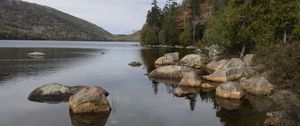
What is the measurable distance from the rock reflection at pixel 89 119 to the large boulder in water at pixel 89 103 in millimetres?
417

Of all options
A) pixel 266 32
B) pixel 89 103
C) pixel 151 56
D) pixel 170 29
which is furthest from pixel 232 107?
pixel 170 29

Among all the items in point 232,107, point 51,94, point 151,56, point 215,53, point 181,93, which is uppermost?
point 215,53

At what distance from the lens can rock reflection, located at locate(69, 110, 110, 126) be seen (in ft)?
52.0

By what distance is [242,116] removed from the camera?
58.7 feet

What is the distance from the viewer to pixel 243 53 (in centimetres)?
3959

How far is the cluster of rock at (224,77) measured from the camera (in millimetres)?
22953

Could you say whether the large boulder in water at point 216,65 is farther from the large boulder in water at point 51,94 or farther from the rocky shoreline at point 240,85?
the large boulder in water at point 51,94

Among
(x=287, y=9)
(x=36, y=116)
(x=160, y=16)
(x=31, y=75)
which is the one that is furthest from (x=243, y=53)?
(x=160, y=16)

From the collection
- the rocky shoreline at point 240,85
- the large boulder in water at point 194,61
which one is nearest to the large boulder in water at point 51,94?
the rocky shoreline at point 240,85

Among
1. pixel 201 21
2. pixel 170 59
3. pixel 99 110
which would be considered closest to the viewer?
pixel 99 110

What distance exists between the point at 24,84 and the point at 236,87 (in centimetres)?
1722

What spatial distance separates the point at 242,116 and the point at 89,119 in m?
8.31

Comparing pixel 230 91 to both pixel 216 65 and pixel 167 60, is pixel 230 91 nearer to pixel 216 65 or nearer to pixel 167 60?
pixel 216 65

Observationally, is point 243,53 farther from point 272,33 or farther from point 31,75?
point 31,75
